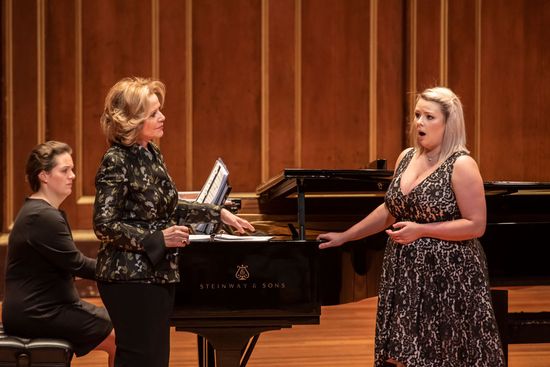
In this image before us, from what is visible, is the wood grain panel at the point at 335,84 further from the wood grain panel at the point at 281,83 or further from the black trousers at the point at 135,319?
the black trousers at the point at 135,319

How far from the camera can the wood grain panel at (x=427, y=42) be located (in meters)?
6.49

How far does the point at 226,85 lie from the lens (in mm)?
6414

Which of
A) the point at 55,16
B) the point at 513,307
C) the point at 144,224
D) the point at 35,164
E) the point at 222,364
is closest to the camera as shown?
the point at 144,224

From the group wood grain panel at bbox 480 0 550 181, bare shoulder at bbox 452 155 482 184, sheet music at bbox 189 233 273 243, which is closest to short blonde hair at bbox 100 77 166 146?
sheet music at bbox 189 233 273 243

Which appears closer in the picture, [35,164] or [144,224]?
[144,224]

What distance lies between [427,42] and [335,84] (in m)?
0.79

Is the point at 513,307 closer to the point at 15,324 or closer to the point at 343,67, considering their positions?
the point at 343,67

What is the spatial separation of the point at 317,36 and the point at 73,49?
73.0 inches

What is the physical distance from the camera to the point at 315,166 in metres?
6.50

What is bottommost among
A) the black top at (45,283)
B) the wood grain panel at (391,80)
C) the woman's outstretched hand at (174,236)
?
the black top at (45,283)

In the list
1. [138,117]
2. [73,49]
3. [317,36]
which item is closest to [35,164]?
[138,117]

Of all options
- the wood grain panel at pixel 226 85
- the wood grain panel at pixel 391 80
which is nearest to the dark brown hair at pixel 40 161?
the wood grain panel at pixel 226 85

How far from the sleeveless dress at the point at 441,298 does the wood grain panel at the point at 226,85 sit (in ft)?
12.1
